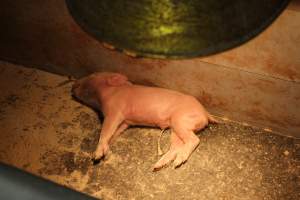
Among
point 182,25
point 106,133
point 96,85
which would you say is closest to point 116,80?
point 96,85

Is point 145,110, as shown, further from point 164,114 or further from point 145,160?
point 145,160

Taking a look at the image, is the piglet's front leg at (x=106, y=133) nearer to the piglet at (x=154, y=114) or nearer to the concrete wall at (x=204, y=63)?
the piglet at (x=154, y=114)

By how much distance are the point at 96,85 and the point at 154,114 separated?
0.54 meters

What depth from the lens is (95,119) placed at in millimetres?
2689

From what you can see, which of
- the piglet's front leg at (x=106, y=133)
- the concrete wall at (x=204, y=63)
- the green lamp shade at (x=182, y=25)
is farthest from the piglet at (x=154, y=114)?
the green lamp shade at (x=182, y=25)

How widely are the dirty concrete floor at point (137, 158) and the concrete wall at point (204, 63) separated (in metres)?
0.21

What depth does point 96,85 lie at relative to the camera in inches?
105

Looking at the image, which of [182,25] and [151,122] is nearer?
[182,25]

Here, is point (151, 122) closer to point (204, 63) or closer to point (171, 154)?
point (171, 154)

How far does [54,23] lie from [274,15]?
7.77 feet

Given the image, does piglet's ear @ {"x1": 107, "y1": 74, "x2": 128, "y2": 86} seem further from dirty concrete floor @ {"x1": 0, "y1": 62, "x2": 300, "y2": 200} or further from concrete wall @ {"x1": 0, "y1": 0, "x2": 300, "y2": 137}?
dirty concrete floor @ {"x1": 0, "y1": 62, "x2": 300, "y2": 200}

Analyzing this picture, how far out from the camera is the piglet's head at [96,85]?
2.65 metres

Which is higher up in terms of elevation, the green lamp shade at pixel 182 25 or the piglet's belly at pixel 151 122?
the green lamp shade at pixel 182 25

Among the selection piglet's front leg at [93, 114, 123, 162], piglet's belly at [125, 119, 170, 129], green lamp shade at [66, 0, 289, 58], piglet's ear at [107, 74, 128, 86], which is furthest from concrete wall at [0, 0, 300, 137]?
green lamp shade at [66, 0, 289, 58]
